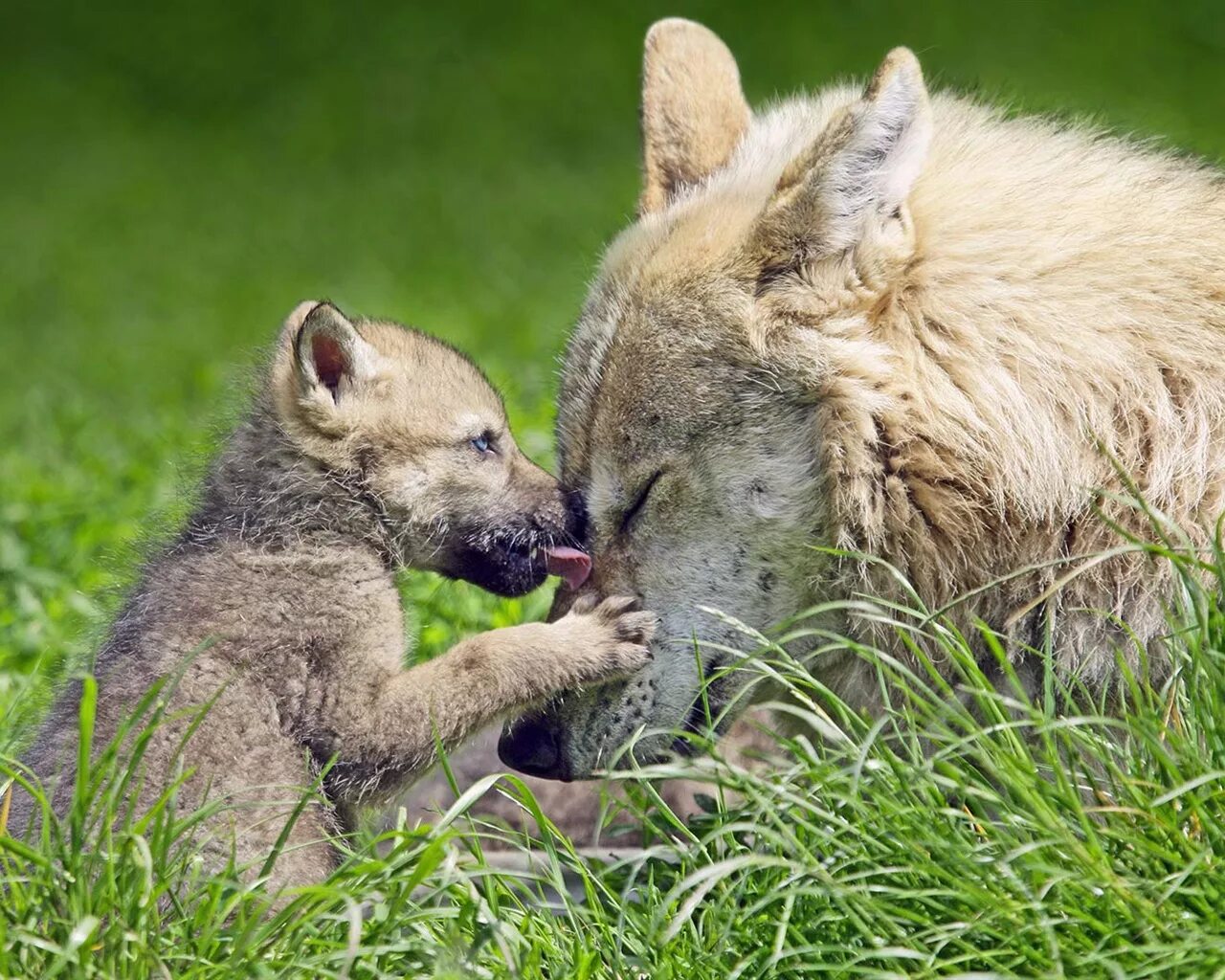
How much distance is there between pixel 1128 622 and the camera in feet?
10.7

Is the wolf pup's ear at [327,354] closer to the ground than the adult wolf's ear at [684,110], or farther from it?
closer to the ground

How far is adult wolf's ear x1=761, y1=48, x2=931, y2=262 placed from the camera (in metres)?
3.28

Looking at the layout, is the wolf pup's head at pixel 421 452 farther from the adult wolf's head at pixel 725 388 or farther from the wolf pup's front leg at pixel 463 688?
the wolf pup's front leg at pixel 463 688

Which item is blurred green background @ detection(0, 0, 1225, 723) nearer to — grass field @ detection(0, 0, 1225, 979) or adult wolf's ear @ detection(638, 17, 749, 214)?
grass field @ detection(0, 0, 1225, 979)

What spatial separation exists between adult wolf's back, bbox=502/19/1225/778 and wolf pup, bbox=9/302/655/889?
22 centimetres

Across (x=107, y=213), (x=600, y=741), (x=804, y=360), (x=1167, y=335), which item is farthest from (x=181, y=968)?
(x=107, y=213)

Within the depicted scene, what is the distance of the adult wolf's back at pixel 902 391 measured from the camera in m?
3.30

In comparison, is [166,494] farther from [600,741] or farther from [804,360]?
[804,360]

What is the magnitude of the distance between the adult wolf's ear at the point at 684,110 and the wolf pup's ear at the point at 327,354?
103cm

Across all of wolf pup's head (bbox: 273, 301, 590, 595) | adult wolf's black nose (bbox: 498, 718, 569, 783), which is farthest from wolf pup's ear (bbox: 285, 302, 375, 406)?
adult wolf's black nose (bbox: 498, 718, 569, 783)

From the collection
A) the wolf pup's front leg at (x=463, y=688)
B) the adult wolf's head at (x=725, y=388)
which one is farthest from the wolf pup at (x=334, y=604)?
the adult wolf's head at (x=725, y=388)

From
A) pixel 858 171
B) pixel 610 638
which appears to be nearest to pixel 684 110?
pixel 858 171

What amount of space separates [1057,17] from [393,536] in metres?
16.9

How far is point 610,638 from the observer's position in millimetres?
3639
